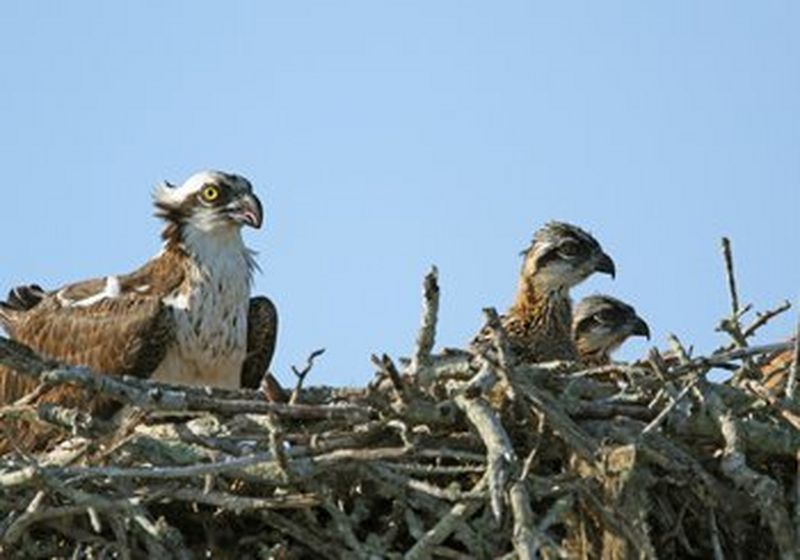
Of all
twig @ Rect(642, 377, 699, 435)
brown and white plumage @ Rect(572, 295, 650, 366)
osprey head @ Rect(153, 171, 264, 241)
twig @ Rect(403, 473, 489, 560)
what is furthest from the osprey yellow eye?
twig @ Rect(403, 473, 489, 560)

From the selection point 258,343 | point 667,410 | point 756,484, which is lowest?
point 756,484

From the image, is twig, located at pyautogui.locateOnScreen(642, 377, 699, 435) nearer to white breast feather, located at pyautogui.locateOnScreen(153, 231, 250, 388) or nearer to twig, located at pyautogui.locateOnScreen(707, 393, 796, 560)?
twig, located at pyautogui.locateOnScreen(707, 393, 796, 560)

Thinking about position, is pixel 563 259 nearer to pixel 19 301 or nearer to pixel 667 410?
pixel 19 301

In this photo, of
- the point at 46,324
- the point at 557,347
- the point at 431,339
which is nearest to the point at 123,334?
the point at 46,324

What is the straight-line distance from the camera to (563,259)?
1377 cm

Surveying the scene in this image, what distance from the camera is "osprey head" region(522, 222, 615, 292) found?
13648 mm

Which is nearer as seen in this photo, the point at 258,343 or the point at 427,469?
the point at 427,469

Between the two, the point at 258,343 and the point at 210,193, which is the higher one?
the point at 210,193

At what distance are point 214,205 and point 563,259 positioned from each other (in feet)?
8.19

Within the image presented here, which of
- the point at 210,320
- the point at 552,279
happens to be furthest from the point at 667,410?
the point at 552,279

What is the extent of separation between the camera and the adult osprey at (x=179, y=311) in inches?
455

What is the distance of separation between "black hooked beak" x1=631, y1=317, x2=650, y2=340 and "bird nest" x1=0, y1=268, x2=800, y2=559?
516 cm

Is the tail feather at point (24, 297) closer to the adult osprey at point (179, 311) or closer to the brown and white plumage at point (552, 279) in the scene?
the adult osprey at point (179, 311)

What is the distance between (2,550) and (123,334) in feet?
10.5
